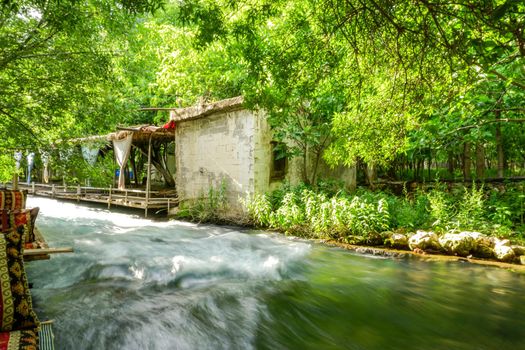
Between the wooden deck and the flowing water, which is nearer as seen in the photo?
the flowing water

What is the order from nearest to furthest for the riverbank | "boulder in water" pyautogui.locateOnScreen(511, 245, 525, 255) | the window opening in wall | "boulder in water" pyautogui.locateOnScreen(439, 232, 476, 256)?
the riverbank, "boulder in water" pyautogui.locateOnScreen(511, 245, 525, 255), "boulder in water" pyautogui.locateOnScreen(439, 232, 476, 256), the window opening in wall

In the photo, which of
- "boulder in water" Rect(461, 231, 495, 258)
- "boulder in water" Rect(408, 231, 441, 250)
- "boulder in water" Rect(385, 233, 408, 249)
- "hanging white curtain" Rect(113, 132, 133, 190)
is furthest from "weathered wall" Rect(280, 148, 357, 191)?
"hanging white curtain" Rect(113, 132, 133, 190)

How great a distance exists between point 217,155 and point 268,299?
664 centimetres

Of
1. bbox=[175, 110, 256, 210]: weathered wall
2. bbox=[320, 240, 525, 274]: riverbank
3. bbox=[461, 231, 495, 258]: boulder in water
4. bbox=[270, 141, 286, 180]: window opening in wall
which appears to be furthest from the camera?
bbox=[270, 141, 286, 180]: window opening in wall

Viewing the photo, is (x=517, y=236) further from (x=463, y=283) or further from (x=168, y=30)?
(x=168, y=30)

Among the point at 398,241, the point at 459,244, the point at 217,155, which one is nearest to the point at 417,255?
the point at 398,241

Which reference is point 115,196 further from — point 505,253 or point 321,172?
point 505,253

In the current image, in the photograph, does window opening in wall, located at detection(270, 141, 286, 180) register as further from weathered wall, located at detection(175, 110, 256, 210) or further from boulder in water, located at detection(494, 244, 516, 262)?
boulder in water, located at detection(494, 244, 516, 262)

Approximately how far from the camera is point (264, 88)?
368 centimetres

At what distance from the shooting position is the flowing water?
3.31m

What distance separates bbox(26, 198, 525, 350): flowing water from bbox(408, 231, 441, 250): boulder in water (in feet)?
1.95

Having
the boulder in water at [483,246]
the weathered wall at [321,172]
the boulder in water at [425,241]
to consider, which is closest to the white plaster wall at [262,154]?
the weathered wall at [321,172]

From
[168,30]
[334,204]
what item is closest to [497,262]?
[334,204]

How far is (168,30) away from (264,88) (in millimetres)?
9943
